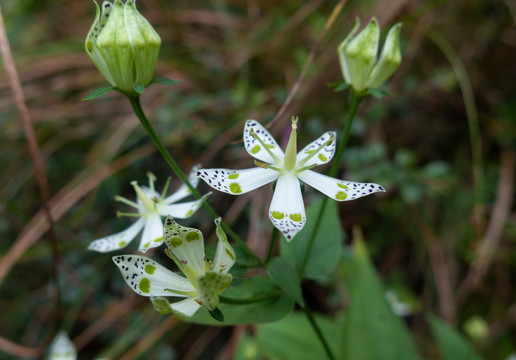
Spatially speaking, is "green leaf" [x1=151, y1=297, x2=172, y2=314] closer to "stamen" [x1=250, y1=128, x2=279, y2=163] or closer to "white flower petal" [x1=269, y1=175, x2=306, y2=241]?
"white flower petal" [x1=269, y1=175, x2=306, y2=241]

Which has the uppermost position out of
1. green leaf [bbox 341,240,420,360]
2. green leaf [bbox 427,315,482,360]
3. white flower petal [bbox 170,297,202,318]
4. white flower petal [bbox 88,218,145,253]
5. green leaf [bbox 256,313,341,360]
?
white flower petal [bbox 170,297,202,318]

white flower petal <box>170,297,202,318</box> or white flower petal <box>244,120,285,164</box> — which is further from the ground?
white flower petal <box>244,120,285,164</box>

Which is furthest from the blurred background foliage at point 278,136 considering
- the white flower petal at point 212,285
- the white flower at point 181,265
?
the white flower petal at point 212,285

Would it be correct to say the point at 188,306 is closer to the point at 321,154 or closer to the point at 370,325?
the point at 321,154

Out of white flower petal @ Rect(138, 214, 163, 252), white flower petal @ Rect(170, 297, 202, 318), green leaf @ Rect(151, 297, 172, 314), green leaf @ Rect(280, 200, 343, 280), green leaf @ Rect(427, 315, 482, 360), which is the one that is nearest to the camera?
green leaf @ Rect(151, 297, 172, 314)

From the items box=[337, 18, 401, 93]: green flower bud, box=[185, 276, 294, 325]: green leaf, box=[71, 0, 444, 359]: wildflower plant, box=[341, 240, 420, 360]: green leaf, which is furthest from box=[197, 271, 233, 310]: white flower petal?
box=[341, 240, 420, 360]: green leaf

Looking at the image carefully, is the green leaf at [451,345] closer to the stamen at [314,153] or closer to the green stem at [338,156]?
the green stem at [338,156]

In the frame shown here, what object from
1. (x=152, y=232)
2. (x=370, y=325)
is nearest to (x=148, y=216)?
(x=152, y=232)
